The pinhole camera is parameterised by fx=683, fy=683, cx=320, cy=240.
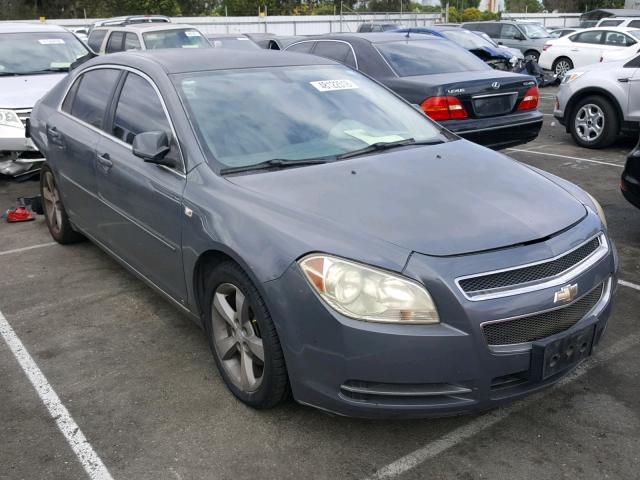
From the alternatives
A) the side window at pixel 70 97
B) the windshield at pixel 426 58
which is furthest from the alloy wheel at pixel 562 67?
the side window at pixel 70 97

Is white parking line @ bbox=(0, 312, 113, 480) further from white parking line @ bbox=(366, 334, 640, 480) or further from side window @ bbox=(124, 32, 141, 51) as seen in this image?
side window @ bbox=(124, 32, 141, 51)

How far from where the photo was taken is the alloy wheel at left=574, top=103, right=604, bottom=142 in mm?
9320

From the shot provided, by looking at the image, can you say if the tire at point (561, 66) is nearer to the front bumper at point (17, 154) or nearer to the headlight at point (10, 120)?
the front bumper at point (17, 154)

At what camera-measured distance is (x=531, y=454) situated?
2900 mm

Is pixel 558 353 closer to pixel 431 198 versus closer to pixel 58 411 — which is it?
pixel 431 198

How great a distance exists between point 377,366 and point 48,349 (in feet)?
7.36

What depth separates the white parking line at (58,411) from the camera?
2.90 meters

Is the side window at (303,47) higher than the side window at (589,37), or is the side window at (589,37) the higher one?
the side window at (303,47)

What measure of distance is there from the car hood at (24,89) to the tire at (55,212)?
2225 millimetres

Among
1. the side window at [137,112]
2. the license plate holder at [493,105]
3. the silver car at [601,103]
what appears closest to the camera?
the side window at [137,112]

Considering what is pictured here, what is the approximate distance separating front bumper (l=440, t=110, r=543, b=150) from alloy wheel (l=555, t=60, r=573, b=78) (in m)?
11.1

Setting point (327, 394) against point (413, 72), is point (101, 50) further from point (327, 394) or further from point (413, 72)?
point (327, 394)

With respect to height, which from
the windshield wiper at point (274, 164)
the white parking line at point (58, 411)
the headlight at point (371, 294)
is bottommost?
the white parking line at point (58, 411)

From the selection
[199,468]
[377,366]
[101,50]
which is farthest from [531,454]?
[101,50]
